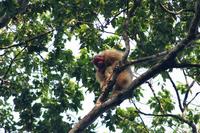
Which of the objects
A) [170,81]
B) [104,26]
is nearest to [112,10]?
[104,26]

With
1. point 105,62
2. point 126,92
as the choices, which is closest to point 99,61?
point 105,62

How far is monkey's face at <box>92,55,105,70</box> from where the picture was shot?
11.3 m

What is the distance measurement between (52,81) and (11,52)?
2200 mm

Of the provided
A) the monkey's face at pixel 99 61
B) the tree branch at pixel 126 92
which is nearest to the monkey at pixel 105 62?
the monkey's face at pixel 99 61

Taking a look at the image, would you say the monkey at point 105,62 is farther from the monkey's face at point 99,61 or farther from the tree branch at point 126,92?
the tree branch at point 126,92

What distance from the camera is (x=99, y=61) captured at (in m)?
11.4

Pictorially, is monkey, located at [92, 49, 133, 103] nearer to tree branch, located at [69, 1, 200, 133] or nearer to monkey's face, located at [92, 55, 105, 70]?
monkey's face, located at [92, 55, 105, 70]

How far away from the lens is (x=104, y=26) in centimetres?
1101

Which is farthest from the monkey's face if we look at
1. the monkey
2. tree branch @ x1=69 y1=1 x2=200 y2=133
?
tree branch @ x1=69 y1=1 x2=200 y2=133

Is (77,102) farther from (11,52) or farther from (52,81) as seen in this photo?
(11,52)

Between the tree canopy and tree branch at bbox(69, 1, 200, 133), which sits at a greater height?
A: the tree canopy

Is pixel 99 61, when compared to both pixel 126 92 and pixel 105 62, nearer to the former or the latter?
pixel 105 62

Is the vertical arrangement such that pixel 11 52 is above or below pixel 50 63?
above

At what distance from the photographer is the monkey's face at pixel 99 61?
11289 mm
